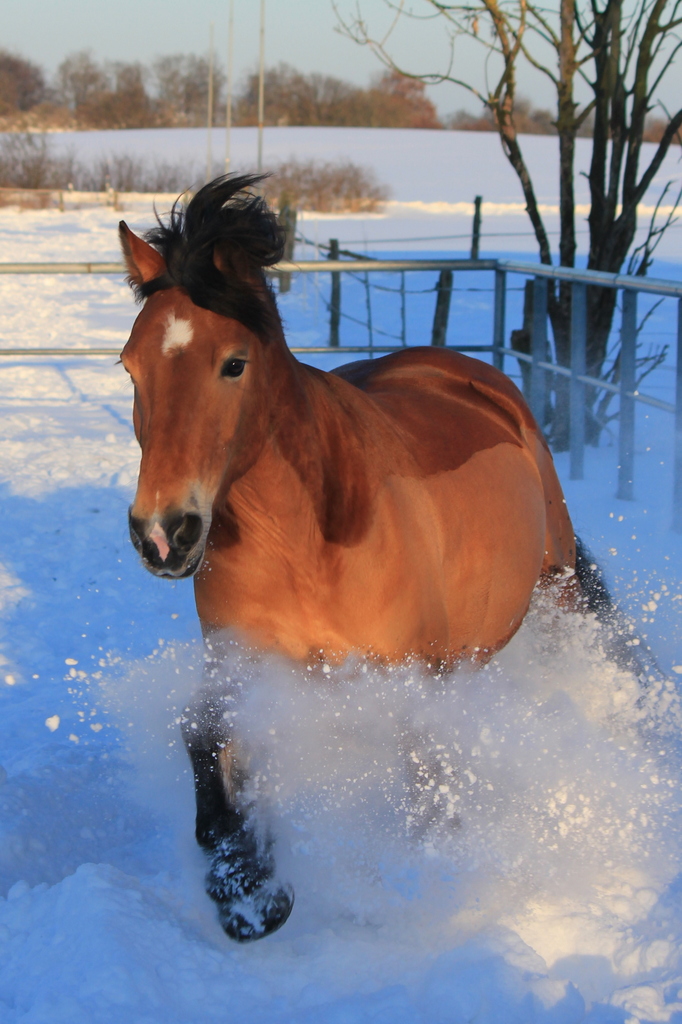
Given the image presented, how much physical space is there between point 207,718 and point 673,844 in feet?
3.79

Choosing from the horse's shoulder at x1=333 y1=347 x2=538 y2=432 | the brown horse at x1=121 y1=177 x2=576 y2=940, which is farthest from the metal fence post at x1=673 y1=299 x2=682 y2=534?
the brown horse at x1=121 y1=177 x2=576 y2=940

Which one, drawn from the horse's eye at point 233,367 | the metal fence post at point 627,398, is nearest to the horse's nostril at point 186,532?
the horse's eye at point 233,367

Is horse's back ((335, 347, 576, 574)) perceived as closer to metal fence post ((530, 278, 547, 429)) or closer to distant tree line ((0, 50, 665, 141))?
metal fence post ((530, 278, 547, 429))

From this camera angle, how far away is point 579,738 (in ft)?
8.59

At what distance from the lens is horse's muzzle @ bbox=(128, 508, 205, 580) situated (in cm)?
159

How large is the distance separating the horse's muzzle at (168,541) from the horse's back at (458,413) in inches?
32.6

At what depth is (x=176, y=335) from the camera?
169cm

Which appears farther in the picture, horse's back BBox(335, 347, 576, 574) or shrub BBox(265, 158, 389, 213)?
shrub BBox(265, 158, 389, 213)

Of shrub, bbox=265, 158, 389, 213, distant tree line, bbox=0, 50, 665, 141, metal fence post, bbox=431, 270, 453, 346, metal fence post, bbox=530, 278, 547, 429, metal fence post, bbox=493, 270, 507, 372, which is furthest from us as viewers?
distant tree line, bbox=0, 50, 665, 141

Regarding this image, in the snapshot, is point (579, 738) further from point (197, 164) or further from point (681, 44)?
point (197, 164)

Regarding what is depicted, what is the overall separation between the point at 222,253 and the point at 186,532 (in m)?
0.56

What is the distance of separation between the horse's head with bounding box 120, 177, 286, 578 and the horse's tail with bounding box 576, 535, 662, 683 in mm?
1766

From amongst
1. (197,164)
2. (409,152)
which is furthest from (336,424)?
(409,152)

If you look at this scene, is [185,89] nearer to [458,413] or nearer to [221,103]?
[221,103]
